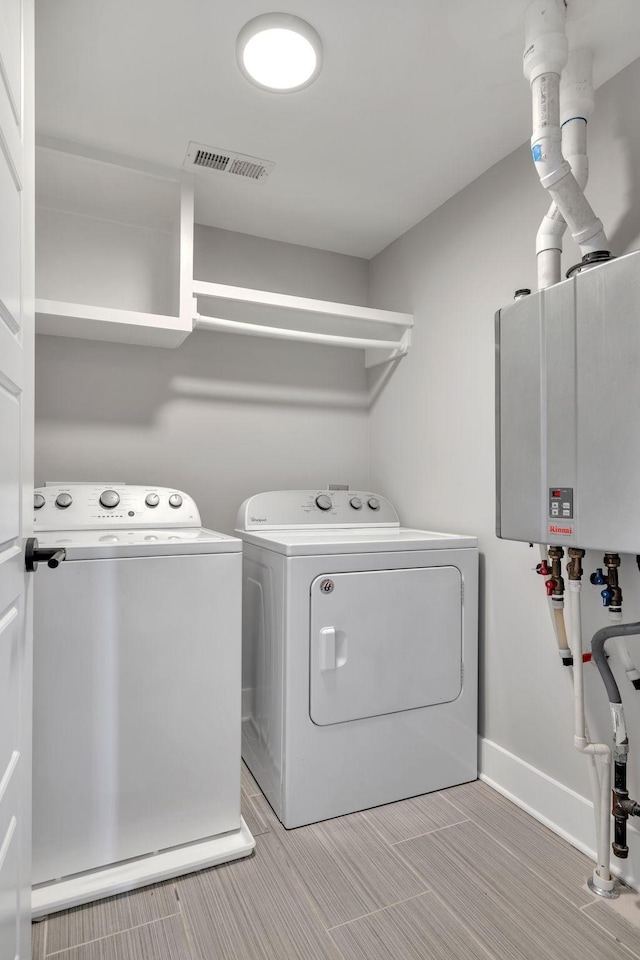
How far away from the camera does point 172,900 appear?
4.62ft

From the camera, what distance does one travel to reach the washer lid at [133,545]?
1447mm

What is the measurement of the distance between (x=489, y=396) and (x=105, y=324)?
4.73 feet

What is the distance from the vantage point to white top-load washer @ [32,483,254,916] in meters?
1.40

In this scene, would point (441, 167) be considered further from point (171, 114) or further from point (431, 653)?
point (431, 653)

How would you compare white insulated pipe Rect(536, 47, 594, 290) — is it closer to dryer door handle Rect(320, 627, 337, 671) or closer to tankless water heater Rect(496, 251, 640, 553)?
tankless water heater Rect(496, 251, 640, 553)

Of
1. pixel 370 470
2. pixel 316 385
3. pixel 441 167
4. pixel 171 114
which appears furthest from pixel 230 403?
pixel 441 167

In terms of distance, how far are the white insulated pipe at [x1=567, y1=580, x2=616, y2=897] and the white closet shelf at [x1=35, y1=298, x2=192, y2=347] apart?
1649 mm

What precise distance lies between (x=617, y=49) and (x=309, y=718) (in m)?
2.12

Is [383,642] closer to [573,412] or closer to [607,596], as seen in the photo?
[607,596]

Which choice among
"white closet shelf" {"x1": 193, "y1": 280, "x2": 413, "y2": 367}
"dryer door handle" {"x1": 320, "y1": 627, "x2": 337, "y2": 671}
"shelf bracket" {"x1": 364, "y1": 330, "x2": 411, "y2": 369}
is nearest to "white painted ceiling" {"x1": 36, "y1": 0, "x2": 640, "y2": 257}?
"white closet shelf" {"x1": 193, "y1": 280, "x2": 413, "y2": 367}

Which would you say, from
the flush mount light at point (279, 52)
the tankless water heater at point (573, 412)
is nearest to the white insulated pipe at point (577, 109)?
the tankless water heater at point (573, 412)

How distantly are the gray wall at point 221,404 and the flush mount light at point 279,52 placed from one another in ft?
3.31

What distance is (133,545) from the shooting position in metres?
1.49

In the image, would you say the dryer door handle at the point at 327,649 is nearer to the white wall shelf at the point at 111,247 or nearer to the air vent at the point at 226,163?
the white wall shelf at the point at 111,247
